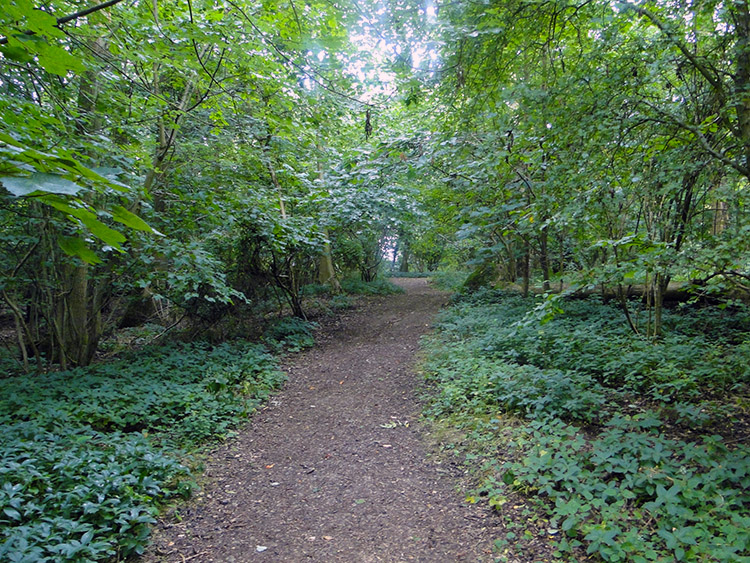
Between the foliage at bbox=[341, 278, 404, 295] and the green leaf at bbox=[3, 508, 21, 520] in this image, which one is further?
the foliage at bbox=[341, 278, 404, 295]

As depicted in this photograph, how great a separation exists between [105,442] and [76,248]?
10.6ft

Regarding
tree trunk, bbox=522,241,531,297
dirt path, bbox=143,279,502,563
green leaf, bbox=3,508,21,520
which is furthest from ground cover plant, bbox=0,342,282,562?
tree trunk, bbox=522,241,531,297

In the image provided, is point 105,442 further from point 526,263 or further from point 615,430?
point 526,263

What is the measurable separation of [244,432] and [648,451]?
3907 millimetres

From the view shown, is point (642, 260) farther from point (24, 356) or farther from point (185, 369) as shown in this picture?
point (24, 356)

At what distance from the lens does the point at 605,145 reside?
150 inches

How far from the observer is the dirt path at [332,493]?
2771mm

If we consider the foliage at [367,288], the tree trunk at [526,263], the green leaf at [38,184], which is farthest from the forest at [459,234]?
the foliage at [367,288]

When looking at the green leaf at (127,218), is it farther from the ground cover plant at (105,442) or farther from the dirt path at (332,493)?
the dirt path at (332,493)

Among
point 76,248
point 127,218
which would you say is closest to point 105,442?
point 76,248

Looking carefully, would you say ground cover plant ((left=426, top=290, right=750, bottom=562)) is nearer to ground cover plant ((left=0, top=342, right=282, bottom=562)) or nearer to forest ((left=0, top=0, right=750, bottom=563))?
forest ((left=0, top=0, right=750, bottom=563))

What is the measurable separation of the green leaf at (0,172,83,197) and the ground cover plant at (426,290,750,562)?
289 centimetres

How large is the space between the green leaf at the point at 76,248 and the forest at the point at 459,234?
0.01m

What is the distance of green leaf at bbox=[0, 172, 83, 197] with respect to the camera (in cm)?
74
